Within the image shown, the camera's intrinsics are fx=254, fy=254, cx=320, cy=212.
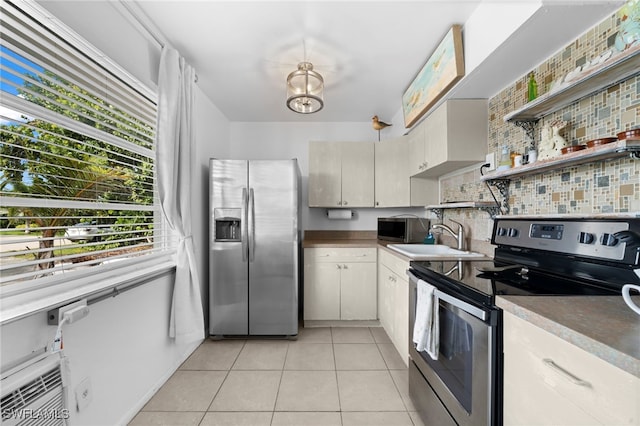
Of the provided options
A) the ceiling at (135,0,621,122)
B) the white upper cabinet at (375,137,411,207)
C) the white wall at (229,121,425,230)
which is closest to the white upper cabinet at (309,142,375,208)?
the white upper cabinet at (375,137,411,207)

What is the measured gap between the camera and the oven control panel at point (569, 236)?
3.26 ft

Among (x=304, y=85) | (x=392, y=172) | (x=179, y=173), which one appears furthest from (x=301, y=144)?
(x=179, y=173)

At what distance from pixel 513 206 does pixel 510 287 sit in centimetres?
96

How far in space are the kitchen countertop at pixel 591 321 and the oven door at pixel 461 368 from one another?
15cm

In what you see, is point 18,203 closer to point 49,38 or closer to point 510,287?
point 49,38

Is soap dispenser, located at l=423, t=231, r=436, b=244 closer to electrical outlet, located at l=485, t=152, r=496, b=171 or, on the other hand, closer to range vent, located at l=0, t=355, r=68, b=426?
electrical outlet, located at l=485, t=152, r=496, b=171

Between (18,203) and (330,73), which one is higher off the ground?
(330,73)

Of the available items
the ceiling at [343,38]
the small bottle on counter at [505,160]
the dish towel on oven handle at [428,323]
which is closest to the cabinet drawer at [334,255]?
the dish towel on oven handle at [428,323]

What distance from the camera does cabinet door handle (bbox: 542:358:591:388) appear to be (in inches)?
24.8

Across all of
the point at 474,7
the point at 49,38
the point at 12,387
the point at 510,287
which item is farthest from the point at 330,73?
the point at 12,387

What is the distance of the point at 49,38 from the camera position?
117 cm

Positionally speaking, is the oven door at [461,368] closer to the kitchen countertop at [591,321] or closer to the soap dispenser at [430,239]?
the kitchen countertop at [591,321]

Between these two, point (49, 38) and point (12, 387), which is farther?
point (49, 38)

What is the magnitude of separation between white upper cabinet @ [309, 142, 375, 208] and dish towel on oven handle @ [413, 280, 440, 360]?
182 cm
